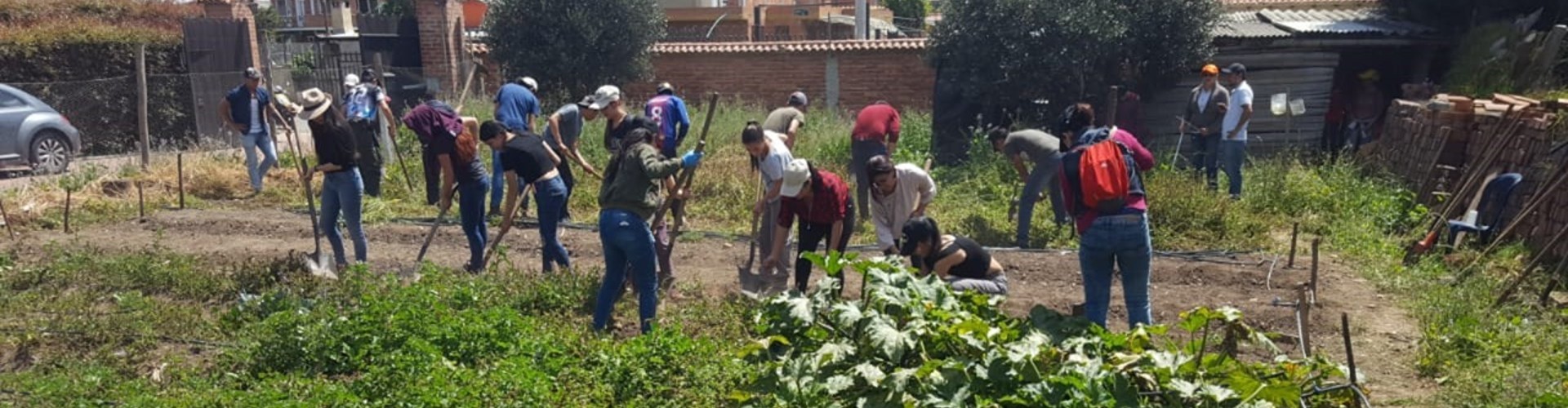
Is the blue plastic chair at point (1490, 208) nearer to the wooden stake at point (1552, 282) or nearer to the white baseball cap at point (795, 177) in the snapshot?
the wooden stake at point (1552, 282)

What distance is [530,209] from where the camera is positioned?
11.8 meters

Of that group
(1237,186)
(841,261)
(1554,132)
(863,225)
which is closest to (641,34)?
(863,225)

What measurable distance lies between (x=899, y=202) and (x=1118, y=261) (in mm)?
1565

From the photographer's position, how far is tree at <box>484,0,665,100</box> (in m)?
17.7

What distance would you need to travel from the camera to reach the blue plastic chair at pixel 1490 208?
8.87 meters

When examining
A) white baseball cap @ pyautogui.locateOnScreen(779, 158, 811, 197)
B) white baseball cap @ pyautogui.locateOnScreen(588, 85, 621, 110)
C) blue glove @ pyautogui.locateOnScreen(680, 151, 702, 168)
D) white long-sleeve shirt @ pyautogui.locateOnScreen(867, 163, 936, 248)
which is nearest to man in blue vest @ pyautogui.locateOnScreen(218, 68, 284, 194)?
white baseball cap @ pyautogui.locateOnScreen(588, 85, 621, 110)

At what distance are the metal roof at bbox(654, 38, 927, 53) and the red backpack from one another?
44.3 ft

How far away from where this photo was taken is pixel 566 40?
17719 mm

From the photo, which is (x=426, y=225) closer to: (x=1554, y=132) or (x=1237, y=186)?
(x=1237, y=186)

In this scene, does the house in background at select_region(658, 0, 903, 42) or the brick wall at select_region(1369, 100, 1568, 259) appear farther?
the house in background at select_region(658, 0, 903, 42)

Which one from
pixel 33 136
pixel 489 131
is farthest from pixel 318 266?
pixel 33 136

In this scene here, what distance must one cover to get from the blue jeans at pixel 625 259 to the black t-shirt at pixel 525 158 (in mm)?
1379

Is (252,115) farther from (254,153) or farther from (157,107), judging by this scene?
(157,107)

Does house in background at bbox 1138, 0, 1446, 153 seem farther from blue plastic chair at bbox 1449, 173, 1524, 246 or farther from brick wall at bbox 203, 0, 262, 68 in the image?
brick wall at bbox 203, 0, 262, 68
